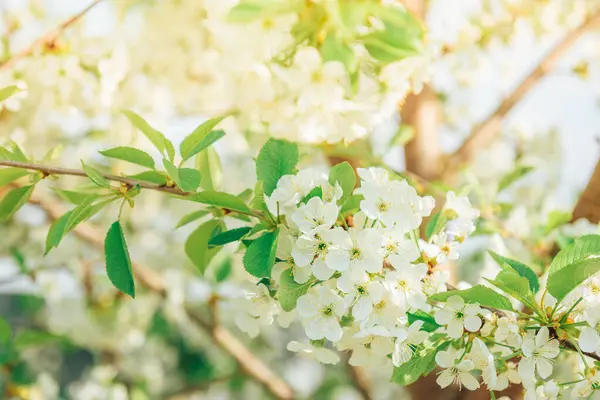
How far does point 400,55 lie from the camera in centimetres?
68

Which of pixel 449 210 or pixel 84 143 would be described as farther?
pixel 84 143

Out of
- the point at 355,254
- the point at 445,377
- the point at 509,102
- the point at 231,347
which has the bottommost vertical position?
the point at 231,347

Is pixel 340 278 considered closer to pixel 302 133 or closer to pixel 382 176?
pixel 382 176

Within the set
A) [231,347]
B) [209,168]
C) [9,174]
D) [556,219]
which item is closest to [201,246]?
[209,168]

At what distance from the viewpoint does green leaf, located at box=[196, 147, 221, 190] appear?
57 cm

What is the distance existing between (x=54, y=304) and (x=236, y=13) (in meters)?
1.18

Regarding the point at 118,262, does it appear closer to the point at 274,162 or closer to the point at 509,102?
the point at 274,162

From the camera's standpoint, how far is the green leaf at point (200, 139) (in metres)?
0.52

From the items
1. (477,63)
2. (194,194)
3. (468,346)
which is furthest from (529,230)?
(194,194)

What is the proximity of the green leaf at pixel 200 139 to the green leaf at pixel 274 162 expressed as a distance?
41mm

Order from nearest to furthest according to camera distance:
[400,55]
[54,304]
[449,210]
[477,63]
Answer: [449,210], [400,55], [477,63], [54,304]

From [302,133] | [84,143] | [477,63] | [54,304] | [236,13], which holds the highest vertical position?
[236,13]

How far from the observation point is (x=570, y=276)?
1.47ft

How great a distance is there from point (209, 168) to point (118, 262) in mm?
140
